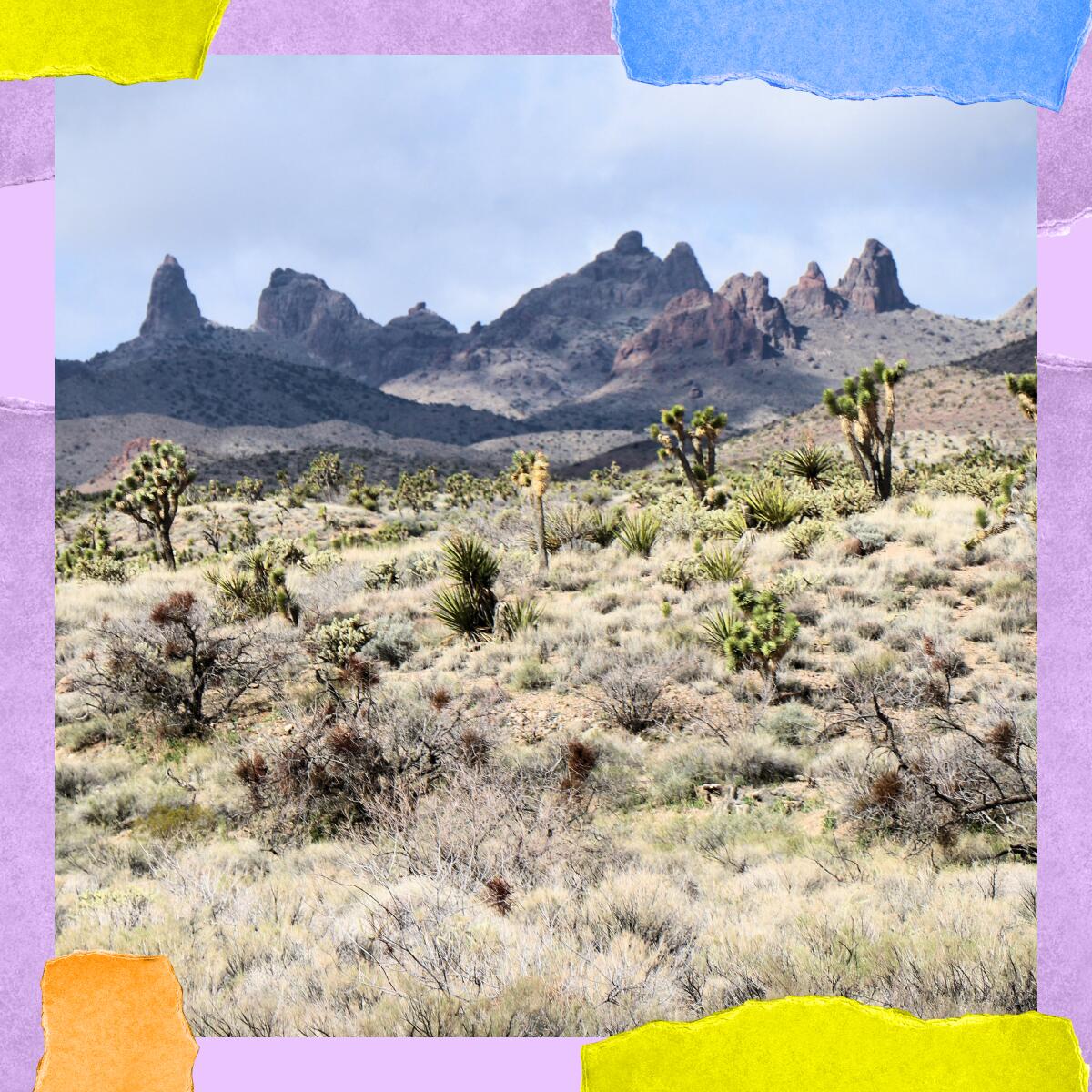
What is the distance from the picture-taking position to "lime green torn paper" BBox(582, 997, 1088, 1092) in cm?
218

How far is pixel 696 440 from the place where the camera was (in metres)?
8.45

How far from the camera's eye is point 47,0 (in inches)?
80.4

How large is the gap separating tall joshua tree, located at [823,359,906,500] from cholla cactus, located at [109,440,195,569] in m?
6.06

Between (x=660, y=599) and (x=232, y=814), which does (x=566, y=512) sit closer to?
(x=660, y=599)

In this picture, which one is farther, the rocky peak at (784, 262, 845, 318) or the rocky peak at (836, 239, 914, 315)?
the rocky peak at (784, 262, 845, 318)

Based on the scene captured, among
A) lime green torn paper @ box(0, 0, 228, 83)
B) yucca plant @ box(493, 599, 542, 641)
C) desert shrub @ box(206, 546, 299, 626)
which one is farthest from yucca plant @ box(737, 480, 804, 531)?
lime green torn paper @ box(0, 0, 228, 83)

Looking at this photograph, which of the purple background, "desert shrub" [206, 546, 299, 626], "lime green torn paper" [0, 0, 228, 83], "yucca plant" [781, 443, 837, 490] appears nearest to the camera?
"lime green torn paper" [0, 0, 228, 83]

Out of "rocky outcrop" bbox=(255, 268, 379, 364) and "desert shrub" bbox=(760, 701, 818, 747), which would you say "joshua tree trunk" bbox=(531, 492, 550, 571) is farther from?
"desert shrub" bbox=(760, 701, 818, 747)

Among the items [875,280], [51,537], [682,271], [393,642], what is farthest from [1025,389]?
[51,537]

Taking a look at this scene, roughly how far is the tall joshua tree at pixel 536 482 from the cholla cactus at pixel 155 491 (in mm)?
3038

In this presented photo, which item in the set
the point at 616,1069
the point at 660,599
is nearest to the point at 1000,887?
the point at 616,1069

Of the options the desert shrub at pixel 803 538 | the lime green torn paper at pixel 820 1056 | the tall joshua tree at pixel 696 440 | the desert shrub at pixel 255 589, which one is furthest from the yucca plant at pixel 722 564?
the lime green torn paper at pixel 820 1056

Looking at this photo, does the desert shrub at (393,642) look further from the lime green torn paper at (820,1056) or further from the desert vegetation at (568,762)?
the lime green torn paper at (820,1056)

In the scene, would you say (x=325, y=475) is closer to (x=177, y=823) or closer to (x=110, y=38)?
(x=177, y=823)
